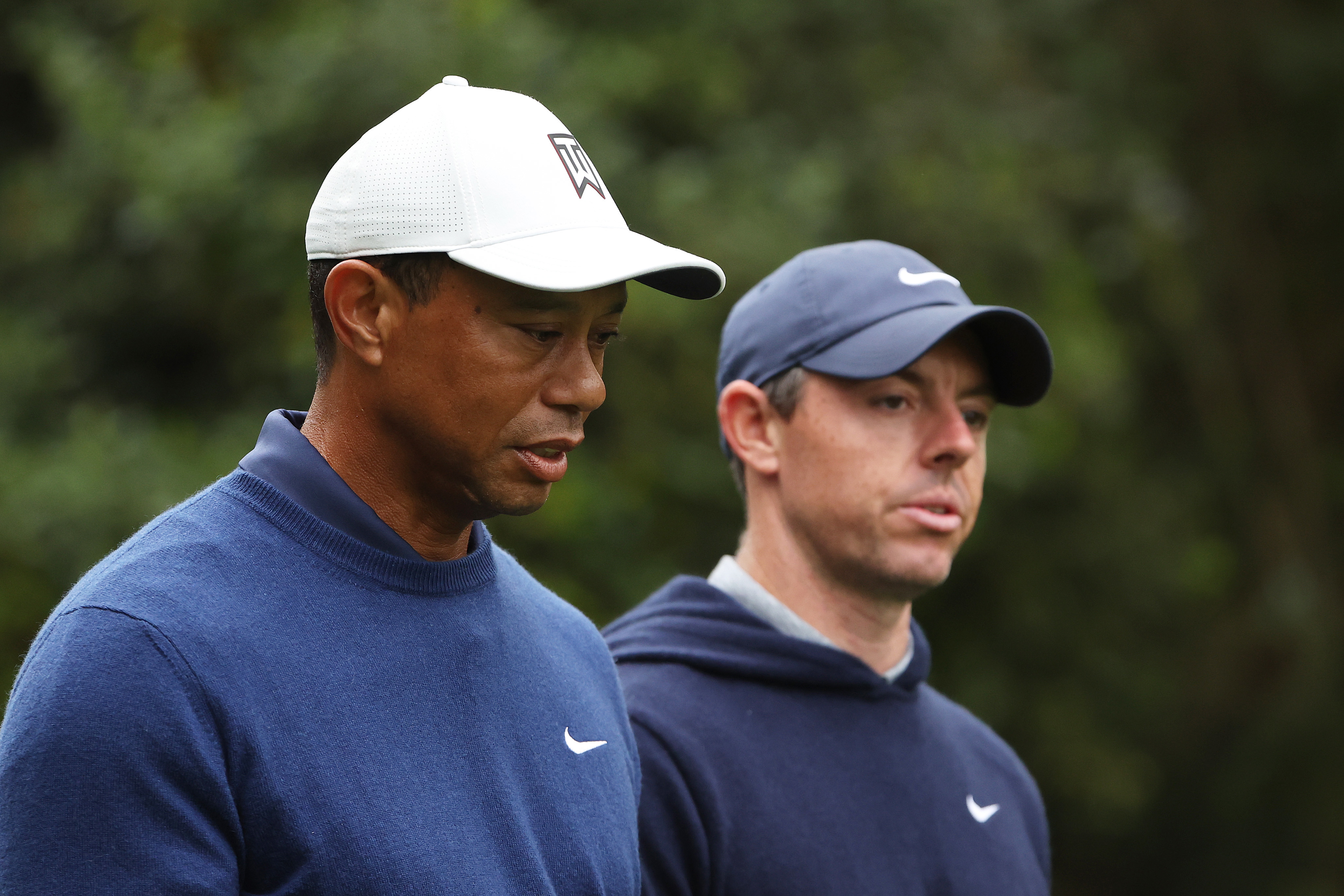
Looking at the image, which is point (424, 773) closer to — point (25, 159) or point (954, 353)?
point (954, 353)

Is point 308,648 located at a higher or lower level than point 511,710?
higher

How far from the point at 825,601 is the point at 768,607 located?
11 centimetres

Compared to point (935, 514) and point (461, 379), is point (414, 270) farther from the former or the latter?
point (935, 514)

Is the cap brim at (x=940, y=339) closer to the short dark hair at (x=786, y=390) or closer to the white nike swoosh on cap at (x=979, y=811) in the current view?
the short dark hair at (x=786, y=390)

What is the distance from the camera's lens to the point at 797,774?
2604 mm

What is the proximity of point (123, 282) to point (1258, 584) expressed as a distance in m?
8.72

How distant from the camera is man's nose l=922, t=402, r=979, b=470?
276 cm

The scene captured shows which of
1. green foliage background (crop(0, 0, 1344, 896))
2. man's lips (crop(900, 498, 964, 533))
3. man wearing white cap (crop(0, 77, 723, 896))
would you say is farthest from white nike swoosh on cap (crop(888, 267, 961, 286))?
green foliage background (crop(0, 0, 1344, 896))

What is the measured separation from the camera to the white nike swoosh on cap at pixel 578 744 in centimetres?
203

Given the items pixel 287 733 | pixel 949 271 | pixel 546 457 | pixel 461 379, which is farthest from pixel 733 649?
pixel 949 271

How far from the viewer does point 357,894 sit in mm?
1640

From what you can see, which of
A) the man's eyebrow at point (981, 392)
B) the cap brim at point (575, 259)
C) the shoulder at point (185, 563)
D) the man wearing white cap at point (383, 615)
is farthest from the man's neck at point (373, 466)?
the man's eyebrow at point (981, 392)

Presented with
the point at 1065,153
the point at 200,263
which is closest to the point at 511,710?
the point at 200,263

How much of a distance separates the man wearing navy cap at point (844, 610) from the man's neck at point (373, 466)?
0.76 meters
